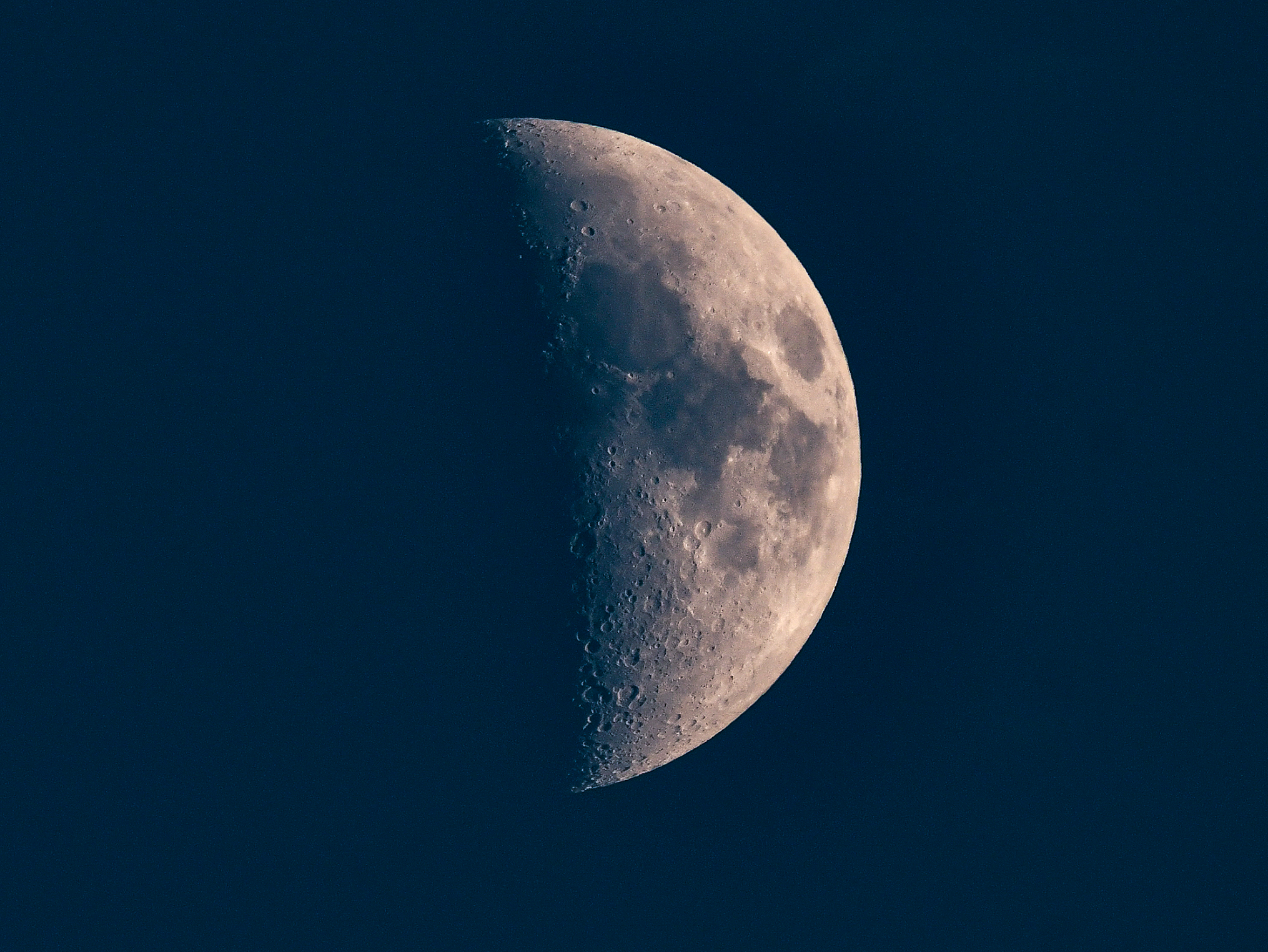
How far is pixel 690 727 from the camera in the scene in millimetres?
8016

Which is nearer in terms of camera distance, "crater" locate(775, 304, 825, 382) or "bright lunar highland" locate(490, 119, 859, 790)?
"bright lunar highland" locate(490, 119, 859, 790)

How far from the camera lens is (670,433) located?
6.79 meters

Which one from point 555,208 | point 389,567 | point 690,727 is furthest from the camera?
point 690,727

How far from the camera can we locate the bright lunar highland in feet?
22.1

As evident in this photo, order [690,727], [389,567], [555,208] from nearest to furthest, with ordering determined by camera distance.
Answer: [389,567]
[555,208]
[690,727]

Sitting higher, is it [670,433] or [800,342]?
[800,342]

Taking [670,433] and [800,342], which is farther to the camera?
[800,342]

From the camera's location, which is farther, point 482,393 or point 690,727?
point 690,727

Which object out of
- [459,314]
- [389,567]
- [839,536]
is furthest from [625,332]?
[839,536]

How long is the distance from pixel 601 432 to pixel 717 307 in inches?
58.6

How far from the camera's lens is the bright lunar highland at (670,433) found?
675cm

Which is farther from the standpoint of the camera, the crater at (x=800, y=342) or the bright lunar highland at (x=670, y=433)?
the crater at (x=800, y=342)

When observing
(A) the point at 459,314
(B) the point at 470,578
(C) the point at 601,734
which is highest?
(A) the point at 459,314

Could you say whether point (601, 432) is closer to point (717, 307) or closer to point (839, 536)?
point (717, 307)
